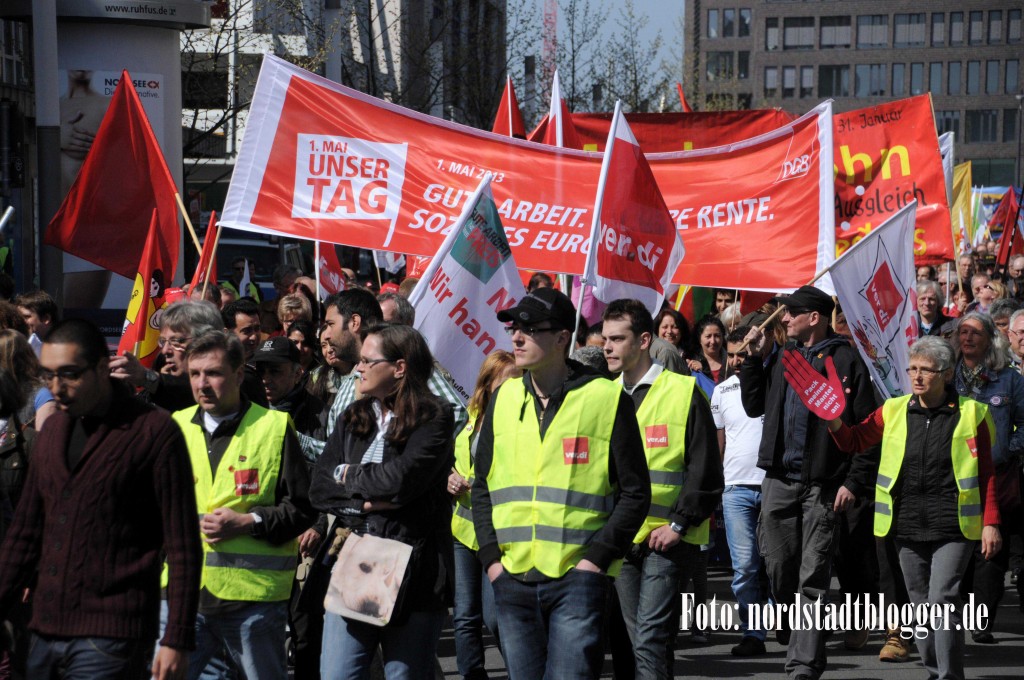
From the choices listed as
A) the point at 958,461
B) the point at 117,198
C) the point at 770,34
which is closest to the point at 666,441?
the point at 958,461

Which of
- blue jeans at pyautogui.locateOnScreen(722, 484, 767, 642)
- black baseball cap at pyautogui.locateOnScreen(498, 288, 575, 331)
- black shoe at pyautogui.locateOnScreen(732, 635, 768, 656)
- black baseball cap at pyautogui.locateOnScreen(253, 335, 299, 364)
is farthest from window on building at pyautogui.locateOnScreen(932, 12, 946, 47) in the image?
black baseball cap at pyautogui.locateOnScreen(498, 288, 575, 331)

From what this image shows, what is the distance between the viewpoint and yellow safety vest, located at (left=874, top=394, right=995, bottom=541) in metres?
7.15

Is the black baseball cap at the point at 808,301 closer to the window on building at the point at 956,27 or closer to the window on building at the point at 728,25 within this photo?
the window on building at the point at 956,27

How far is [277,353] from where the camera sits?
6934 millimetres

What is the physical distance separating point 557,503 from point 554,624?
41cm

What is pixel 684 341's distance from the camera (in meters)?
10.8

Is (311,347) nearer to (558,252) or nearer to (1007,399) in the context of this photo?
(558,252)

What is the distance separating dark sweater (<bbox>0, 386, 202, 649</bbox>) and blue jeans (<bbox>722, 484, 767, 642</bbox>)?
4.86 meters

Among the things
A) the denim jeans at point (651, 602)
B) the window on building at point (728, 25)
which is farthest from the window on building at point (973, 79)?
the denim jeans at point (651, 602)

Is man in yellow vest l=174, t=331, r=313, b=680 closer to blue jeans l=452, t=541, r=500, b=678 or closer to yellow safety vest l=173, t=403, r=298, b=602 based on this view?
yellow safety vest l=173, t=403, r=298, b=602

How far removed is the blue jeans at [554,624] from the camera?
522 cm

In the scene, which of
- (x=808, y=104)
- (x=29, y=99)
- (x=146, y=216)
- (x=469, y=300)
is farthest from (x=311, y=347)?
(x=808, y=104)

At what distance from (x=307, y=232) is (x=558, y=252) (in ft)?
4.93

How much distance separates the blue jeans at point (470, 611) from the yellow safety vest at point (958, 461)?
1.88 m
